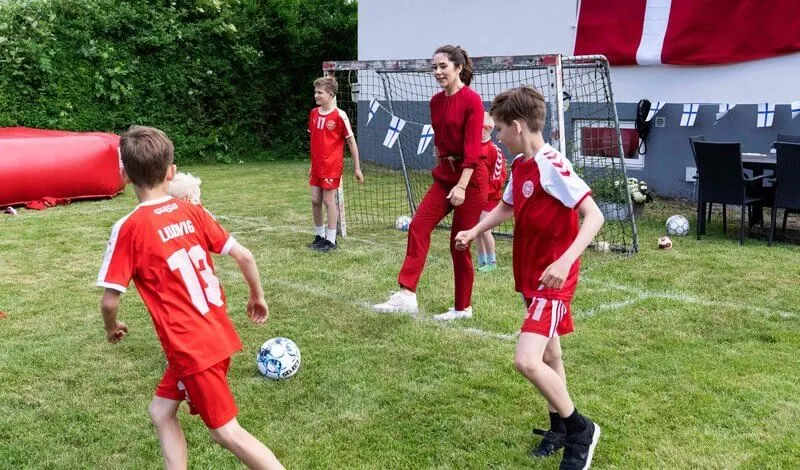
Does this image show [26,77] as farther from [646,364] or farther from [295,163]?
[646,364]

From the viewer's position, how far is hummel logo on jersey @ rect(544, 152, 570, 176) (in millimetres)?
3275

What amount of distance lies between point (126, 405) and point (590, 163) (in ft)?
23.8

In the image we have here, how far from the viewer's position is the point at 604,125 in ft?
34.4

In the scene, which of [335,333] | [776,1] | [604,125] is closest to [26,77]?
[604,125]

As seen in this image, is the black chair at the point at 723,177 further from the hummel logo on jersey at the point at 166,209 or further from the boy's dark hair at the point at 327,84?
the hummel logo on jersey at the point at 166,209

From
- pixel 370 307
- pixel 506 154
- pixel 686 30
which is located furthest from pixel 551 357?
pixel 506 154

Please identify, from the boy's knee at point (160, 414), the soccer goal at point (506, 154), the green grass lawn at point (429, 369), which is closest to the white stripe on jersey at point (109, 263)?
the boy's knee at point (160, 414)

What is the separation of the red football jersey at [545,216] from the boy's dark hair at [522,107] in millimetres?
156

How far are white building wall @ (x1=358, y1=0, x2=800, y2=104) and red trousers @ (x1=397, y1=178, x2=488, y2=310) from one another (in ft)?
21.7

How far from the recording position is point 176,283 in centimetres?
280

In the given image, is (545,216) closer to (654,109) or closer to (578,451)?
(578,451)

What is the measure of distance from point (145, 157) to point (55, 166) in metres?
9.08

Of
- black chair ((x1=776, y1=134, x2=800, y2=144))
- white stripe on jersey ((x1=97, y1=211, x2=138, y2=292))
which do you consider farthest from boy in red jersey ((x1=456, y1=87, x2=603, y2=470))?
black chair ((x1=776, y1=134, x2=800, y2=144))

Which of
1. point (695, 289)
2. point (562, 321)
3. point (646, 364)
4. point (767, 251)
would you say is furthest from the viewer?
point (767, 251)
